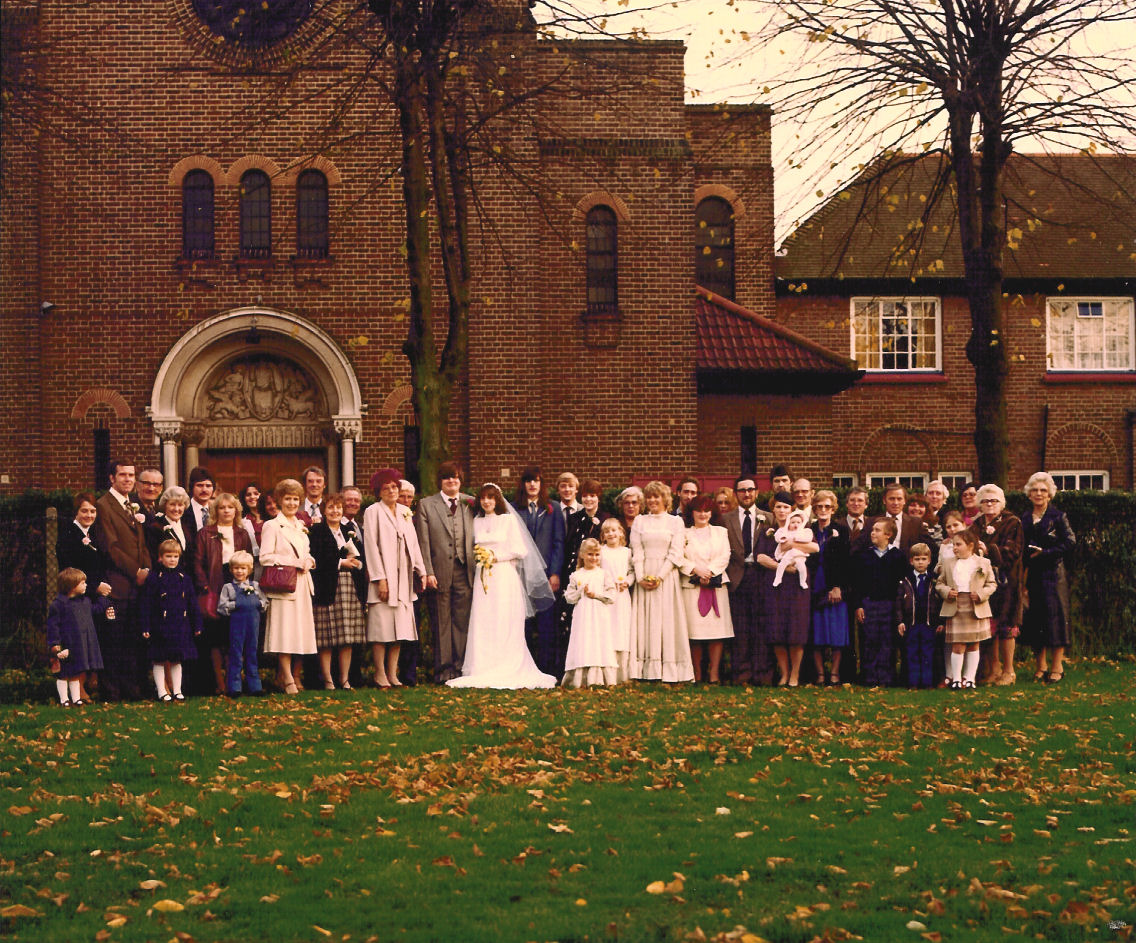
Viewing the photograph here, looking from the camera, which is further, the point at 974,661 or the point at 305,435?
the point at 305,435

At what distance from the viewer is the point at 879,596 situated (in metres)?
14.5

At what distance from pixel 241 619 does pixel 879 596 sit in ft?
19.1

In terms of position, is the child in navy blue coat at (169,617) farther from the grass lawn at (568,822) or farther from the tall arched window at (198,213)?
the tall arched window at (198,213)

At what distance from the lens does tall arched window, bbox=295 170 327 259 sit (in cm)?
2450

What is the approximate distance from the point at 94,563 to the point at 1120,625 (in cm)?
1117

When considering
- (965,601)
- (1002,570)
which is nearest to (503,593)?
(965,601)

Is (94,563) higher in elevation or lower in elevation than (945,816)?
higher

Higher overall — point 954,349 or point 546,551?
point 954,349

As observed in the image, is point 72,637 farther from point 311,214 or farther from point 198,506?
point 311,214

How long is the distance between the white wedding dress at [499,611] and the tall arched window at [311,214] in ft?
35.4

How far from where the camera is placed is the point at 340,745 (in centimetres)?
1070

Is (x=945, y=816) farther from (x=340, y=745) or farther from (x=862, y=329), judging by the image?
(x=862, y=329)

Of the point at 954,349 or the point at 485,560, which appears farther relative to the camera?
the point at 954,349

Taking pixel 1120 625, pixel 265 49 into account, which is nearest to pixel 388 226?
pixel 265 49
